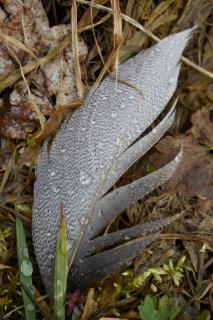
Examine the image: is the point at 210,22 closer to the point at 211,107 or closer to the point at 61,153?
the point at 211,107

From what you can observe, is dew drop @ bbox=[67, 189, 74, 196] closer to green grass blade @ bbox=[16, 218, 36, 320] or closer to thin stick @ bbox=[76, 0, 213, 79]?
green grass blade @ bbox=[16, 218, 36, 320]

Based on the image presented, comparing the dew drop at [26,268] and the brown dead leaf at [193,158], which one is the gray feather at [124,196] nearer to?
the brown dead leaf at [193,158]

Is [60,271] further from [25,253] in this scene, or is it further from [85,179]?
[85,179]

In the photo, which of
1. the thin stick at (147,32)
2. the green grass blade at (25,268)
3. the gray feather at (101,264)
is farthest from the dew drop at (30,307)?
the thin stick at (147,32)

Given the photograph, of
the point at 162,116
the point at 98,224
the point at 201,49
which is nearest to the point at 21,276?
the point at 98,224

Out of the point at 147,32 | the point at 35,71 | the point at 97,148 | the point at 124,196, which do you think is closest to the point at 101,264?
the point at 124,196

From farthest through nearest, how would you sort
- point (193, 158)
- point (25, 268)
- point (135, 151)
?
point (193, 158) < point (135, 151) < point (25, 268)

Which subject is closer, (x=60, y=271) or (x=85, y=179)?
(x=60, y=271)
